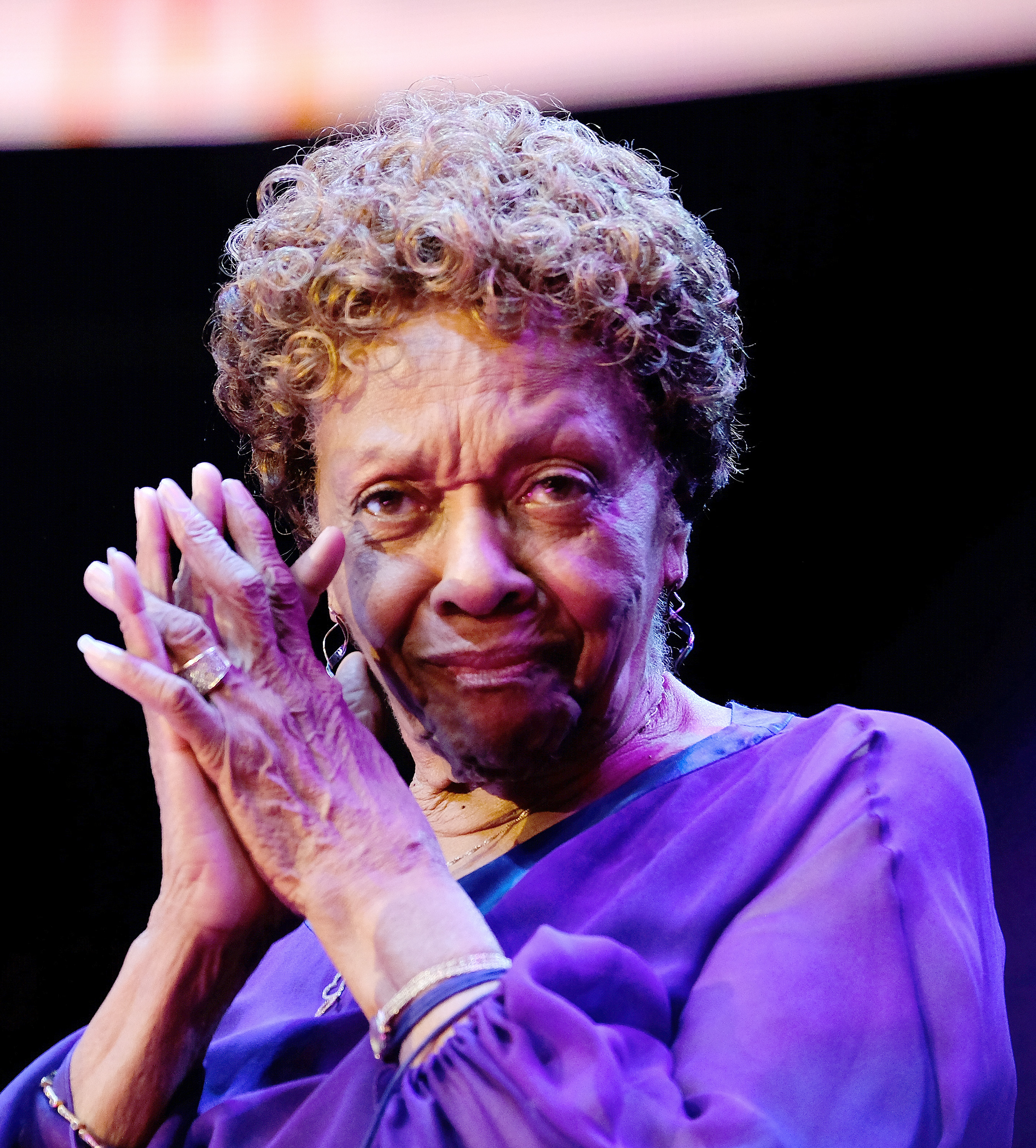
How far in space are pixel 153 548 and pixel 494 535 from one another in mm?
403

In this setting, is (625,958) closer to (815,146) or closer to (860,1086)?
(860,1086)

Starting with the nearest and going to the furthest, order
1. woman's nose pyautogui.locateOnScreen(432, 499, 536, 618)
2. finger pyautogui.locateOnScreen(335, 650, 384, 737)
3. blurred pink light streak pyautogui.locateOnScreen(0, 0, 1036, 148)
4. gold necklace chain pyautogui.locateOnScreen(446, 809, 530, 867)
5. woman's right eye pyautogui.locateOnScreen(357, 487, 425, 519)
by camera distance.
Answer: woman's nose pyautogui.locateOnScreen(432, 499, 536, 618), woman's right eye pyautogui.locateOnScreen(357, 487, 425, 519), gold necklace chain pyautogui.locateOnScreen(446, 809, 530, 867), finger pyautogui.locateOnScreen(335, 650, 384, 737), blurred pink light streak pyautogui.locateOnScreen(0, 0, 1036, 148)

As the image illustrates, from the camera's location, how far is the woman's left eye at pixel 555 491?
153cm

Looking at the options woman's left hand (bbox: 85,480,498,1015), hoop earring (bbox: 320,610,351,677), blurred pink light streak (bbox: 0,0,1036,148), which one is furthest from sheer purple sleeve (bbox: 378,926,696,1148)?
blurred pink light streak (bbox: 0,0,1036,148)

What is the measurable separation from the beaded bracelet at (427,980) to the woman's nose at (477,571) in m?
0.41

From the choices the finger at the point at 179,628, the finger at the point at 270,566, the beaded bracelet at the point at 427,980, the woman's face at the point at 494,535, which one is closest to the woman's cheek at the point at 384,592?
the woman's face at the point at 494,535

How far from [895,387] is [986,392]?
139 millimetres

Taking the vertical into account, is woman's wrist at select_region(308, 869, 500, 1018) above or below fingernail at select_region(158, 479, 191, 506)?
below

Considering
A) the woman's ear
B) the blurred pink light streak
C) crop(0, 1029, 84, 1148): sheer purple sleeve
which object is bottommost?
crop(0, 1029, 84, 1148): sheer purple sleeve

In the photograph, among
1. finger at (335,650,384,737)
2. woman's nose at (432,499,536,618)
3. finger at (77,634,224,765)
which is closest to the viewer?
finger at (77,634,224,765)

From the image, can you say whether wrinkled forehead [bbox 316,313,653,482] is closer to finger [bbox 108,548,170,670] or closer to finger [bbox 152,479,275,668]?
finger [bbox 152,479,275,668]

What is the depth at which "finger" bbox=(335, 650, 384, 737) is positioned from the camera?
5.99 feet

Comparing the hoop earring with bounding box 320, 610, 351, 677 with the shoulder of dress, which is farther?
the hoop earring with bounding box 320, 610, 351, 677

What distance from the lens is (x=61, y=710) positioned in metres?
2.22
